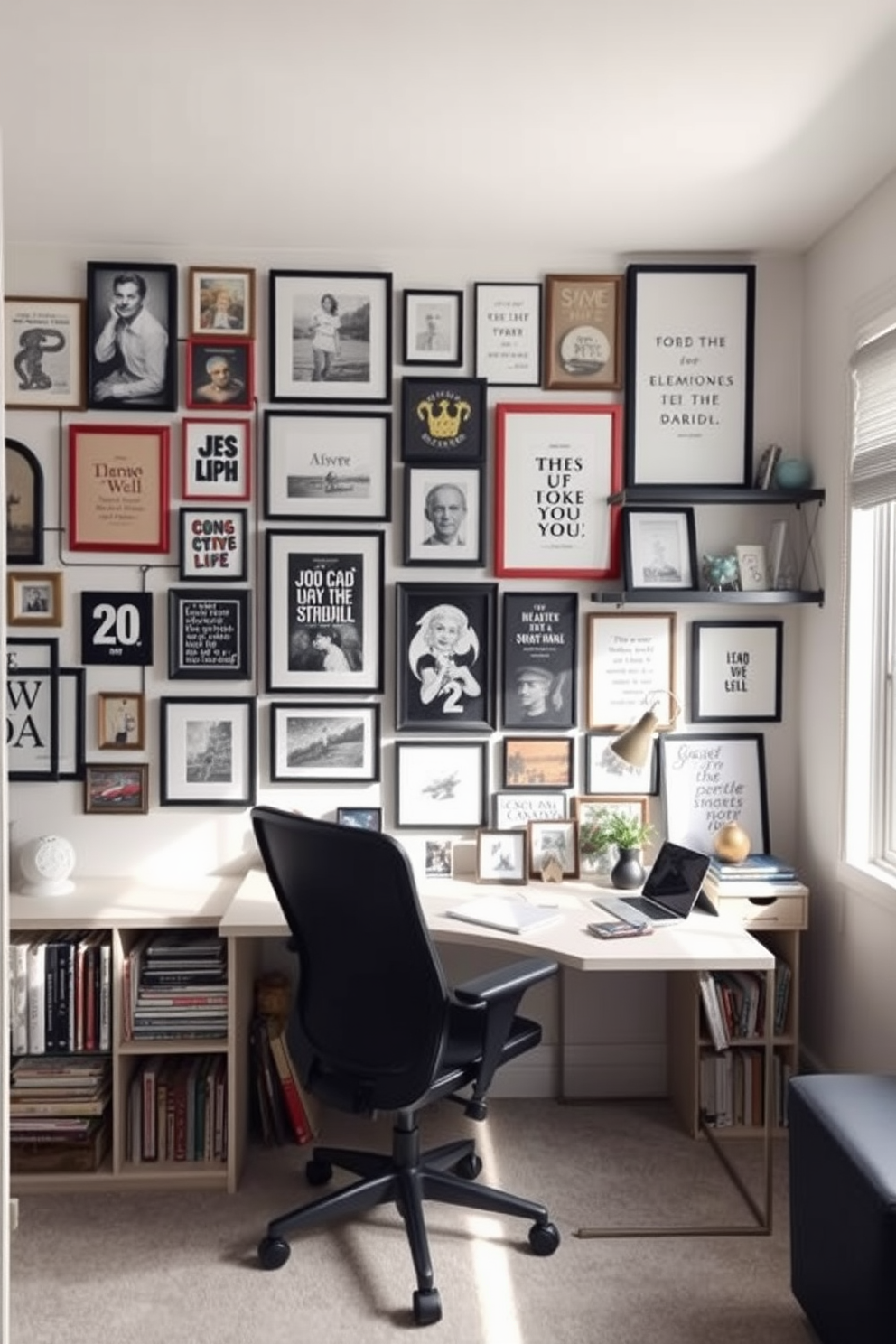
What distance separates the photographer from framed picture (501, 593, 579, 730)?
347 cm

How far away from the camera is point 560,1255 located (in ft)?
8.76

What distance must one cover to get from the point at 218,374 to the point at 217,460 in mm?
249

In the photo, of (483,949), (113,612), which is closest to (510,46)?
(113,612)

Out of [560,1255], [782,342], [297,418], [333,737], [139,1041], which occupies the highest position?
[782,342]

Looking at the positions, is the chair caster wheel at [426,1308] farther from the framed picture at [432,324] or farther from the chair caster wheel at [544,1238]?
the framed picture at [432,324]

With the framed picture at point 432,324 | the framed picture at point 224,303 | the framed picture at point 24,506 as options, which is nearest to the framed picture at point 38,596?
the framed picture at point 24,506

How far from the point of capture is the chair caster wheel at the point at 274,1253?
8.49 feet

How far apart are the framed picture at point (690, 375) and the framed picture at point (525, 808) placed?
0.97 m

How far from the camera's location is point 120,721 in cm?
341

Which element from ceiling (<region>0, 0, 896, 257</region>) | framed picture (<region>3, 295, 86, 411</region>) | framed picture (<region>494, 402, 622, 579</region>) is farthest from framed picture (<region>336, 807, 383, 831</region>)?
ceiling (<region>0, 0, 896, 257</region>)

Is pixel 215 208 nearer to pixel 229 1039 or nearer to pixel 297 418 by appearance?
pixel 297 418

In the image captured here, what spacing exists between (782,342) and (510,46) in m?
1.54

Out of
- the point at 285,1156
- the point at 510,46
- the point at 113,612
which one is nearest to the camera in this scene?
the point at 510,46

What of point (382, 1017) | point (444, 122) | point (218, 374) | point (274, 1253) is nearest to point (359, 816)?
point (382, 1017)
